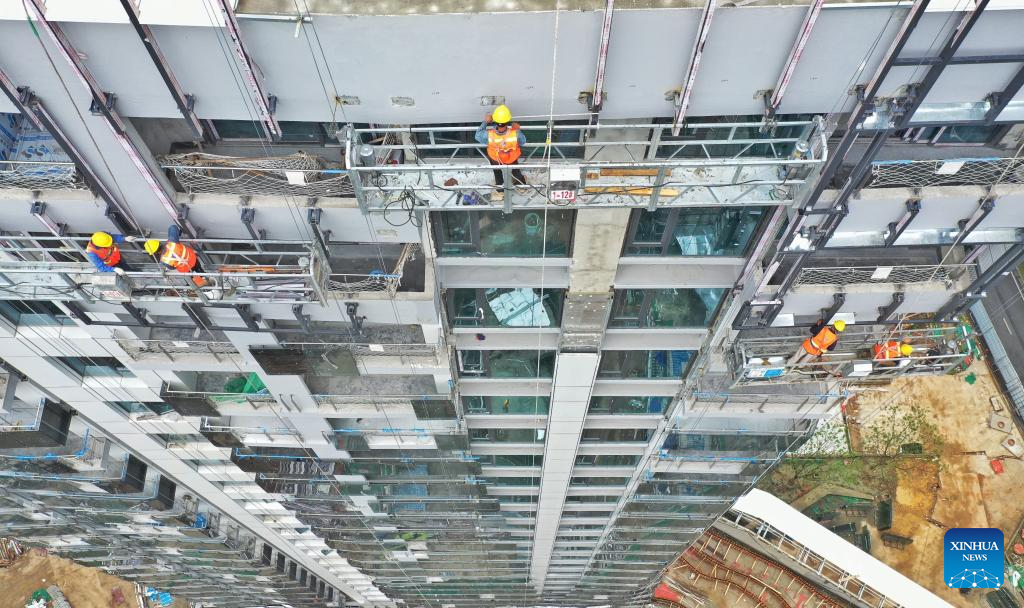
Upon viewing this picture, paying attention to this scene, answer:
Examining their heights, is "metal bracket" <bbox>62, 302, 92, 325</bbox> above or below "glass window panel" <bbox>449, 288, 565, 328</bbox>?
above

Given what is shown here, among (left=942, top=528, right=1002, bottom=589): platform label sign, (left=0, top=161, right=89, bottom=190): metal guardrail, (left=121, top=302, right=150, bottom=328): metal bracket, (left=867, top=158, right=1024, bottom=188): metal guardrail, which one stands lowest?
(left=942, top=528, right=1002, bottom=589): platform label sign

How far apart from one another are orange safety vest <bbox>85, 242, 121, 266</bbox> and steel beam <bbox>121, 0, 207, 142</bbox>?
11.5 feet

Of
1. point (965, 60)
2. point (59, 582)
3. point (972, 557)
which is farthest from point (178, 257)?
point (59, 582)

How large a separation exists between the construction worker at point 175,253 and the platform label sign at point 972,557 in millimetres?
62748

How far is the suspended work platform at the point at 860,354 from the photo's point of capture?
Answer: 63.8 feet

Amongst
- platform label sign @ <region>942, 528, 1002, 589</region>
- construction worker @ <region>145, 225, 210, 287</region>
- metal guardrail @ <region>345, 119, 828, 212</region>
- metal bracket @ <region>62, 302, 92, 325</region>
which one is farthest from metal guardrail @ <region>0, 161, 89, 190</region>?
platform label sign @ <region>942, 528, 1002, 589</region>

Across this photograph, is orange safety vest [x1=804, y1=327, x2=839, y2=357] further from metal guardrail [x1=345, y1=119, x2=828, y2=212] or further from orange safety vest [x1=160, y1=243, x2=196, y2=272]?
orange safety vest [x1=160, y1=243, x2=196, y2=272]

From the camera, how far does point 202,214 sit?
48.6 ft

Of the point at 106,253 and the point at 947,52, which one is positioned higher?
the point at 947,52

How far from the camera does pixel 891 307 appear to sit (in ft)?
60.6

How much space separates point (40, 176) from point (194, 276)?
380 centimetres

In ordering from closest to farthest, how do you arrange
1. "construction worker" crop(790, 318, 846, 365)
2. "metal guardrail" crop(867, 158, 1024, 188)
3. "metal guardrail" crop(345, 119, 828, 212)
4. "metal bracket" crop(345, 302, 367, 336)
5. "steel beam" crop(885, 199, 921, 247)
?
"metal guardrail" crop(345, 119, 828, 212) → "metal guardrail" crop(867, 158, 1024, 188) → "steel beam" crop(885, 199, 921, 247) → "metal bracket" crop(345, 302, 367, 336) → "construction worker" crop(790, 318, 846, 365)

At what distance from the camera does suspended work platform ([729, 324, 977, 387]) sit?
63.8 feet

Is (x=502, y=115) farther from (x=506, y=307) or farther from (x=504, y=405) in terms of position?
(x=504, y=405)
